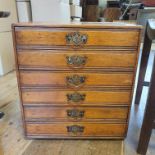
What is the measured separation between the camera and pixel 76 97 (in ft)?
3.12

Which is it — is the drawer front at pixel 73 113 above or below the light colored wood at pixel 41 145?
above

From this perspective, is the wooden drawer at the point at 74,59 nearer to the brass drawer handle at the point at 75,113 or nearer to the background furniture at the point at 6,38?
the brass drawer handle at the point at 75,113

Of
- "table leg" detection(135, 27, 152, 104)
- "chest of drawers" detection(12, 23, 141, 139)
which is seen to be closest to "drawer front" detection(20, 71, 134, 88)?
"chest of drawers" detection(12, 23, 141, 139)

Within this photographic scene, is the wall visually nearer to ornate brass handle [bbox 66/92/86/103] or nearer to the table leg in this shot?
the table leg

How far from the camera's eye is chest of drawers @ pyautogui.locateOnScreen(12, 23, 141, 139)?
832 millimetres

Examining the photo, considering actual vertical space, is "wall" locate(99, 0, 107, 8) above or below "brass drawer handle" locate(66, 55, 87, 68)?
above

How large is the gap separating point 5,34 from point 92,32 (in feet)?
5.36

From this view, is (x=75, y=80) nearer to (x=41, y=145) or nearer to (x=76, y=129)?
(x=76, y=129)

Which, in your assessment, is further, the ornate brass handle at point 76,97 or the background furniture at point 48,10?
the background furniture at point 48,10

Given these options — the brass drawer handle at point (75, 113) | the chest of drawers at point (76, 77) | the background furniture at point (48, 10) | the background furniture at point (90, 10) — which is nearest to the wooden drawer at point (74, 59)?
the chest of drawers at point (76, 77)

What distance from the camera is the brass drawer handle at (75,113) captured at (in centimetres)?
98

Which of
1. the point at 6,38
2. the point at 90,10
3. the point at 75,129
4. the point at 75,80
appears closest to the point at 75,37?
the point at 75,80

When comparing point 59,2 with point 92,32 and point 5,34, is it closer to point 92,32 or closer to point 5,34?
point 5,34

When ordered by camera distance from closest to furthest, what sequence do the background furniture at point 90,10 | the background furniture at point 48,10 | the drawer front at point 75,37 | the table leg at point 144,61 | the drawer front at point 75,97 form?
the drawer front at point 75,37 < the drawer front at point 75,97 < the table leg at point 144,61 < the background furniture at point 48,10 < the background furniture at point 90,10
